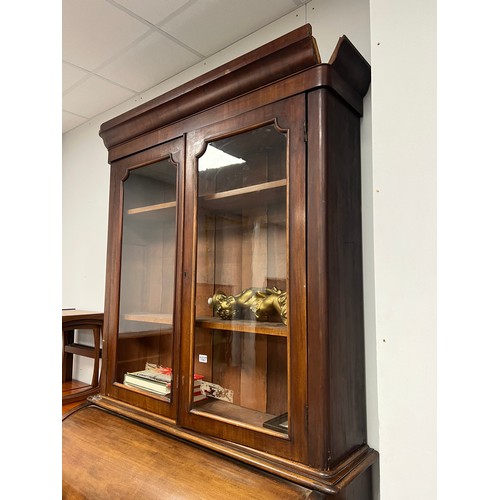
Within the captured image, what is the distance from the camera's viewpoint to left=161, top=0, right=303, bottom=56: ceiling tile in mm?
1333

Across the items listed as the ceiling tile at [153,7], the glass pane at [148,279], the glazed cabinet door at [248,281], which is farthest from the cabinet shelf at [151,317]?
the ceiling tile at [153,7]

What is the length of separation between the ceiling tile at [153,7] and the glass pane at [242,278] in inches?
22.4

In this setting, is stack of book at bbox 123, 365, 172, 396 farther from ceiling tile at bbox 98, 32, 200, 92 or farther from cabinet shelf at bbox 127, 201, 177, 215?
ceiling tile at bbox 98, 32, 200, 92

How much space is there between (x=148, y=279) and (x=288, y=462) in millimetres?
779

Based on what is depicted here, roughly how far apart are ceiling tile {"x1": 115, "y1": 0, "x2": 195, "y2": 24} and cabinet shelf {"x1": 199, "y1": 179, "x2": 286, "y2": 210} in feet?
2.32

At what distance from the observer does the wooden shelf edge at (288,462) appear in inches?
33.2

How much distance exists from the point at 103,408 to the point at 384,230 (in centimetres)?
115

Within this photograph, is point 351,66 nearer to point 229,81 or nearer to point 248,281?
point 229,81

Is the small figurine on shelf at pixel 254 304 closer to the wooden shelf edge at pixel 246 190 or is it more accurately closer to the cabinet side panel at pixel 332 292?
the cabinet side panel at pixel 332 292

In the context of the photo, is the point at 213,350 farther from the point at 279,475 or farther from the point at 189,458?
the point at 279,475

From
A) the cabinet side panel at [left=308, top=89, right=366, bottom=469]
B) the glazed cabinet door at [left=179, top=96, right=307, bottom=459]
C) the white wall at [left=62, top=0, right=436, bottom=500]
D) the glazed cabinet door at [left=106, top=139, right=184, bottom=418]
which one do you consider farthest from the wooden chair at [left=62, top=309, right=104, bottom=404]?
the white wall at [left=62, top=0, right=436, bottom=500]

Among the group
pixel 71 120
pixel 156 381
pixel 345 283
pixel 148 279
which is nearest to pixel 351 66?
pixel 345 283
